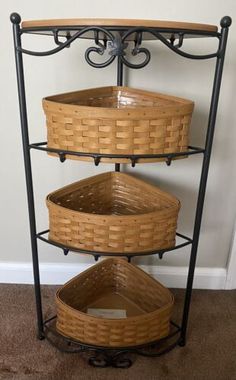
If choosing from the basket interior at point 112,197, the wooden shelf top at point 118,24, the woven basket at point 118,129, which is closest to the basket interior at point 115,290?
the basket interior at point 112,197

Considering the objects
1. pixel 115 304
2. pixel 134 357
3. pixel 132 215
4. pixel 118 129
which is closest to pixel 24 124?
pixel 118 129

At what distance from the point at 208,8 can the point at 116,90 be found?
42 cm

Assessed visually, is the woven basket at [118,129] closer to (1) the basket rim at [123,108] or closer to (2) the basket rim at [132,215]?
(1) the basket rim at [123,108]

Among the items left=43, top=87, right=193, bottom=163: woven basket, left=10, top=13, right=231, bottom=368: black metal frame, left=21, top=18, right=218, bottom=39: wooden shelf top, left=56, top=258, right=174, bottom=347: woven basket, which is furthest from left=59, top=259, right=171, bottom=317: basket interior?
left=21, top=18, right=218, bottom=39: wooden shelf top

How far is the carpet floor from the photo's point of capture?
1.13 m

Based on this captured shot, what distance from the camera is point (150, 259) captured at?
1.54 m

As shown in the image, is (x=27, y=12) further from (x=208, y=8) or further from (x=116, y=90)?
(x=208, y=8)

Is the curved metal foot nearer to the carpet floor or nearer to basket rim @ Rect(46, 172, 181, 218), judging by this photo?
the carpet floor

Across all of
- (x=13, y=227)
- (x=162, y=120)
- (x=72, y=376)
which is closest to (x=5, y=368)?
(x=72, y=376)

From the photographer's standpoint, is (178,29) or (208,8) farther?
(208,8)

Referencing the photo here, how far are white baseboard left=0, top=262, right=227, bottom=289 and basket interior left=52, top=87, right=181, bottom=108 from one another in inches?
28.7

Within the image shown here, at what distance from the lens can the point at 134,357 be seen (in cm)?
120

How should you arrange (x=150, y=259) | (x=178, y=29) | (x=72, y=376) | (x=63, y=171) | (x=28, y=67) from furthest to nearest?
(x=150, y=259)
(x=63, y=171)
(x=28, y=67)
(x=72, y=376)
(x=178, y=29)

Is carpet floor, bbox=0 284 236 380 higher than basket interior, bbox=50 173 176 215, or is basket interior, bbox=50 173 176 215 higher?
basket interior, bbox=50 173 176 215
